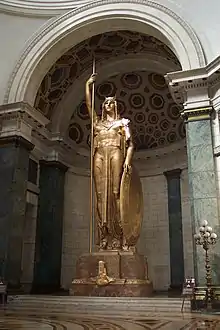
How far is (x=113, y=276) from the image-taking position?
24.1 ft

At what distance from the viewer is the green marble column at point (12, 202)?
27.8ft

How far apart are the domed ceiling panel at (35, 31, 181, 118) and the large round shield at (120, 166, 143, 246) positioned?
3978mm

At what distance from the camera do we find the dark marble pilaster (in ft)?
35.1

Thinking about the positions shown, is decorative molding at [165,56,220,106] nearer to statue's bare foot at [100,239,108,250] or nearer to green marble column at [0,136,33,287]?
statue's bare foot at [100,239,108,250]

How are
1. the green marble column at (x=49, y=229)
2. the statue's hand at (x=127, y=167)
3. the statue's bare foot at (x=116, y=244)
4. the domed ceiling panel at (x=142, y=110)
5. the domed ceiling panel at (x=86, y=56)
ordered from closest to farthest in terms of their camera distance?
the statue's bare foot at (x=116, y=244)
the statue's hand at (x=127, y=167)
the green marble column at (x=49, y=229)
the domed ceiling panel at (x=86, y=56)
the domed ceiling panel at (x=142, y=110)

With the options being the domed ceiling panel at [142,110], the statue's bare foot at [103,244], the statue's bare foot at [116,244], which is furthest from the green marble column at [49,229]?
the statue's bare foot at [116,244]

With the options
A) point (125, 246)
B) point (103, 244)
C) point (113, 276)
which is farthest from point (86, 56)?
point (113, 276)

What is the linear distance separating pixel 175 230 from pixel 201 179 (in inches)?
151

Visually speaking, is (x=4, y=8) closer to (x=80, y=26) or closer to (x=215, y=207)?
(x=80, y=26)

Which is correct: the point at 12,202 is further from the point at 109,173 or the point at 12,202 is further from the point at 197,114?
the point at 197,114

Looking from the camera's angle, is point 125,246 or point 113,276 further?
point 125,246

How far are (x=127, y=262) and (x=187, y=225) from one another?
154 inches

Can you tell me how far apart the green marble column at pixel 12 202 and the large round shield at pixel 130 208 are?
2.62 meters

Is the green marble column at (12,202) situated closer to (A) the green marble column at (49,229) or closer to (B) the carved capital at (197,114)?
(A) the green marble column at (49,229)
